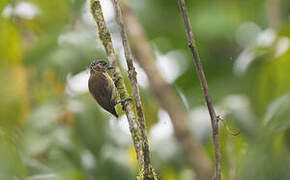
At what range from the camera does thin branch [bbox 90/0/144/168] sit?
1813mm

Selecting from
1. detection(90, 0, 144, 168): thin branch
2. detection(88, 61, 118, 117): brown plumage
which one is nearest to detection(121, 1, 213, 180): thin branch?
detection(88, 61, 118, 117): brown plumage

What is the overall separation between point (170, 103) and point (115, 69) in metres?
1.83

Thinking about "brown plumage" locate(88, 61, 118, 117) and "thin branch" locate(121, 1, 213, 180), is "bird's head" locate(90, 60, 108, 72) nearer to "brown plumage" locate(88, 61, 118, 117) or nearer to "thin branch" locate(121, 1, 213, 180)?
"brown plumage" locate(88, 61, 118, 117)

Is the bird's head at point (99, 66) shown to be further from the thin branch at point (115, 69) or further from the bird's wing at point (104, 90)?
the thin branch at point (115, 69)

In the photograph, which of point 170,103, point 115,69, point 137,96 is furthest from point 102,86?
point 170,103

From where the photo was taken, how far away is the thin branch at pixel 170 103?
3420 mm

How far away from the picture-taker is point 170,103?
3.69 meters

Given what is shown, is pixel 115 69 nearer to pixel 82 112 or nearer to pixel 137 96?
pixel 137 96

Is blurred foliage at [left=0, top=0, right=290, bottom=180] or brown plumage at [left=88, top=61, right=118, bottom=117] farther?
blurred foliage at [left=0, top=0, right=290, bottom=180]

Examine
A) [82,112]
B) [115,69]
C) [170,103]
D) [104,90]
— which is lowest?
[115,69]

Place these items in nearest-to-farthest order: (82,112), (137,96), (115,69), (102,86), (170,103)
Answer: (137,96) < (115,69) < (102,86) < (82,112) < (170,103)

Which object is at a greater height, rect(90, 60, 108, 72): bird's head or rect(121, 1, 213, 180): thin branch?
rect(121, 1, 213, 180): thin branch

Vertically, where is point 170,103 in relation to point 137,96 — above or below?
above

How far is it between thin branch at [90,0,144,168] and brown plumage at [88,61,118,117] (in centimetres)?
16
